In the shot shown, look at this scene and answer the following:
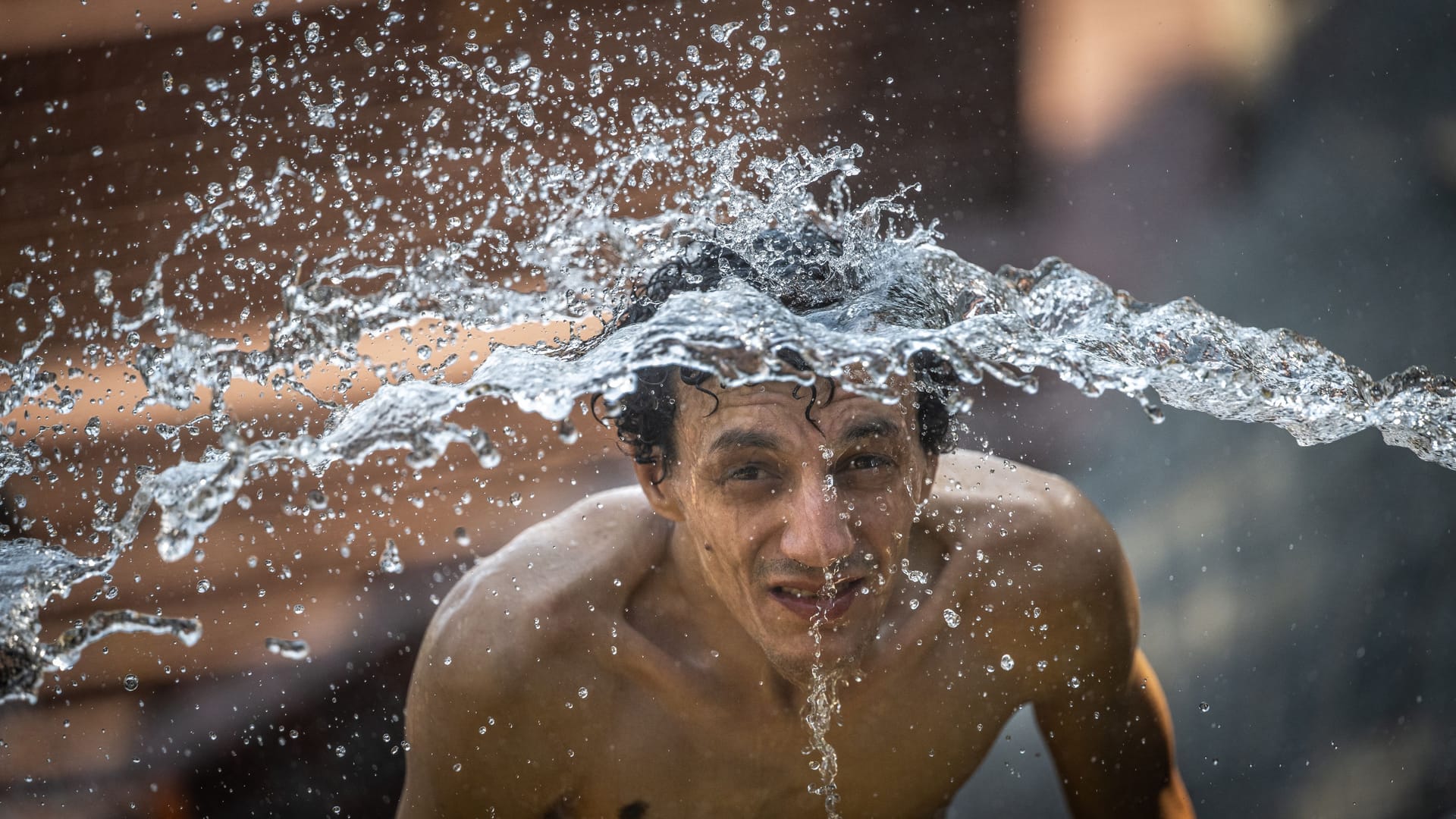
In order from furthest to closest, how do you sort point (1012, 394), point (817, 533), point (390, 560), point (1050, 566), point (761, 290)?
point (1012, 394), point (390, 560), point (1050, 566), point (761, 290), point (817, 533)

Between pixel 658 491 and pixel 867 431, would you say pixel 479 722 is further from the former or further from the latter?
pixel 867 431

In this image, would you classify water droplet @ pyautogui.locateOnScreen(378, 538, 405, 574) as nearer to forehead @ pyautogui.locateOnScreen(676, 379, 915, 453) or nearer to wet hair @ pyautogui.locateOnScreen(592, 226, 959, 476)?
wet hair @ pyautogui.locateOnScreen(592, 226, 959, 476)

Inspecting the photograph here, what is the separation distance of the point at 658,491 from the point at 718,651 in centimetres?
21

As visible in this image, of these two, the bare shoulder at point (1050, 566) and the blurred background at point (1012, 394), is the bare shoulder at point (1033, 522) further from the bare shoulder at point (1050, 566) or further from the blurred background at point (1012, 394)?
the blurred background at point (1012, 394)

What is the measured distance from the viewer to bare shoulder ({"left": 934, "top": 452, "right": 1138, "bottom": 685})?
140 cm

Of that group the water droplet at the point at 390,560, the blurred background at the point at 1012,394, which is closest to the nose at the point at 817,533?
the blurred background at the point at 1012,394

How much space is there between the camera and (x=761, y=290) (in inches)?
50.7

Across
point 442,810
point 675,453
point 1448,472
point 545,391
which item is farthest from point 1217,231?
point 442,810

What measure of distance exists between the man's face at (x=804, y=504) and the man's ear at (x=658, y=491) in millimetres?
76

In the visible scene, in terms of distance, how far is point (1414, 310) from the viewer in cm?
220

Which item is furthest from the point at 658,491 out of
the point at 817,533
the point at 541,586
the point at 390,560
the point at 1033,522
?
the point at 390,560

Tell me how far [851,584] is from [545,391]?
0.37 meters

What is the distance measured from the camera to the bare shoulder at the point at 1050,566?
1.40 meters

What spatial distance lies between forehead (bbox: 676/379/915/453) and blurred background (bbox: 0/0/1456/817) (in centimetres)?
108
